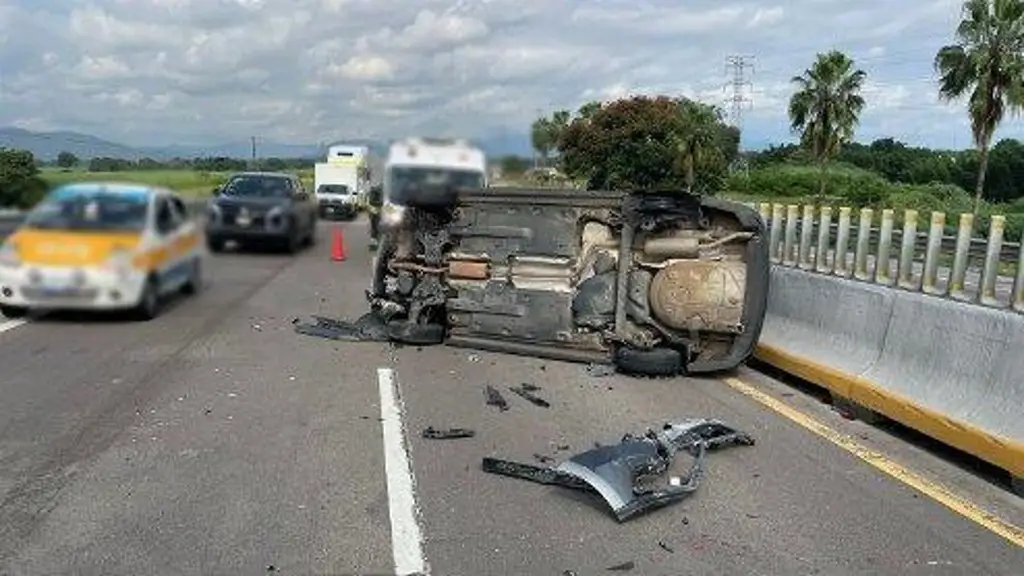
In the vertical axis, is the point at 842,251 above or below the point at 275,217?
below

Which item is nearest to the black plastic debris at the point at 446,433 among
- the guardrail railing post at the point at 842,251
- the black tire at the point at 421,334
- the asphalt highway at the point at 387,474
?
the asphalt highway at the point at 387,474

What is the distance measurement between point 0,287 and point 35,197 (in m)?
2.54

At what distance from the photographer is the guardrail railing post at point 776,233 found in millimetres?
11555

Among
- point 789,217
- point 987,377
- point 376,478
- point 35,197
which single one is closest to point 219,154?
point 35,197

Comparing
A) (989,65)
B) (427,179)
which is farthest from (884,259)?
(989,65)

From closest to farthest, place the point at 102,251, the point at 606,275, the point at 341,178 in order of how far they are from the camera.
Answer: the point at 102,251, the point at 341,178, the point at 606,275

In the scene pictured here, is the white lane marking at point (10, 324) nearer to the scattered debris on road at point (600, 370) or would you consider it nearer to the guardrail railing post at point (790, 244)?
the scattered debris on road at point (600, 370)

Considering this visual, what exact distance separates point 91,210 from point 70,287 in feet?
3.26

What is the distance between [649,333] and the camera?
9781 millimetres

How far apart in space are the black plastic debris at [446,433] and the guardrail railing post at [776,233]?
5.57 metres

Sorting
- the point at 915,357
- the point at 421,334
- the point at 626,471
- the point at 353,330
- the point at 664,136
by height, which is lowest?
the point at 353,330

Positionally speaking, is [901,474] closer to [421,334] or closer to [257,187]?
[257,187]

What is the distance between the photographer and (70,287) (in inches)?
257

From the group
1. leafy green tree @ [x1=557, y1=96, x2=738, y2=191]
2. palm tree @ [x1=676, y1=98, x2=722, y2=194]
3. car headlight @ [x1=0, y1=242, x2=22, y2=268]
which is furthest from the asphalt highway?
palm tree @ [x1=676, y1=98, x2=722, y2=194]
